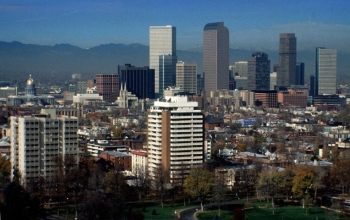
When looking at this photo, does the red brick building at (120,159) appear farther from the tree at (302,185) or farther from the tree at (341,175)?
the tree at (302,185)

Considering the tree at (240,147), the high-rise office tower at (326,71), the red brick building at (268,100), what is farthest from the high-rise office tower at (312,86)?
the tree at (240,147)

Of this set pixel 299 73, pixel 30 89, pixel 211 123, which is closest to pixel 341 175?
pixel 211 123

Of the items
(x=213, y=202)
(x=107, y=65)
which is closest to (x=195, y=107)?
(x=213, y=202)

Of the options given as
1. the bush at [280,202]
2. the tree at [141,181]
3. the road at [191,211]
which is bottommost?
the road at [191,211]

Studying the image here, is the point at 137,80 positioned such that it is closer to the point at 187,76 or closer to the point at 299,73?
the point at 187,76

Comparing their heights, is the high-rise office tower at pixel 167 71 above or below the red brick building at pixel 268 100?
above

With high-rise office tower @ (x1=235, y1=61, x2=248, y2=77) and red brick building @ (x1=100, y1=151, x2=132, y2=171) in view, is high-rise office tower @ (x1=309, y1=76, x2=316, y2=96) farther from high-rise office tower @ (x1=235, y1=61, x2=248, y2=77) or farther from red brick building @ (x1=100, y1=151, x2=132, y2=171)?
red brick building @ (x1=100, y1=151, x2=132, y2=171)
